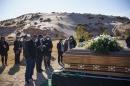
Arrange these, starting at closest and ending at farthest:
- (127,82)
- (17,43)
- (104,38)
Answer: (127,82)
(104,38)
(17,43)

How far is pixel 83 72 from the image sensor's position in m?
7.38

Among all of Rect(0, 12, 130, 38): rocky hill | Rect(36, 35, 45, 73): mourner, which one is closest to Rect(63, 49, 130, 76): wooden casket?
Rect(36, 35, 45, 73): mourner

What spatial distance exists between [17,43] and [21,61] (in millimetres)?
1741

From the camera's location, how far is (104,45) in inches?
295

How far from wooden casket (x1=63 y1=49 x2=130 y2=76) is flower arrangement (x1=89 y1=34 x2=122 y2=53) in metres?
0.17

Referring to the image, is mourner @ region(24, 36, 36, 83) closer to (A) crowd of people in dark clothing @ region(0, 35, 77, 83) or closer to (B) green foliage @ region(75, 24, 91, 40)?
(A) crowd of people in dark clothing @ region(0, 35, 77, 83)

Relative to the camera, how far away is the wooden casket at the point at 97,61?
22.9 feet

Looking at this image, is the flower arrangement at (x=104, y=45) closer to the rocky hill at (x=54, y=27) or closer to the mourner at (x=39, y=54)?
the mourner at (x=39, y=54)

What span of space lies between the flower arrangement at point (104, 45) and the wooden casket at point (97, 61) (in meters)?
0.17

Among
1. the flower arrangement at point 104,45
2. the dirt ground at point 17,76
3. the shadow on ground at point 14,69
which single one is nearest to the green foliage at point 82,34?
the shadow on ground at point 14,69

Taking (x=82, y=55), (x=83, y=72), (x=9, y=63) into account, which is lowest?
(x=9, y=63)

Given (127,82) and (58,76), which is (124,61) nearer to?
(127,82)

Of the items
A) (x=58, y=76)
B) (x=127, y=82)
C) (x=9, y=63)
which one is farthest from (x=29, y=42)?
(x=9, y=63)

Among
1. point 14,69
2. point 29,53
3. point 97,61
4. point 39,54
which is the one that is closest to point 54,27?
point 14,69
